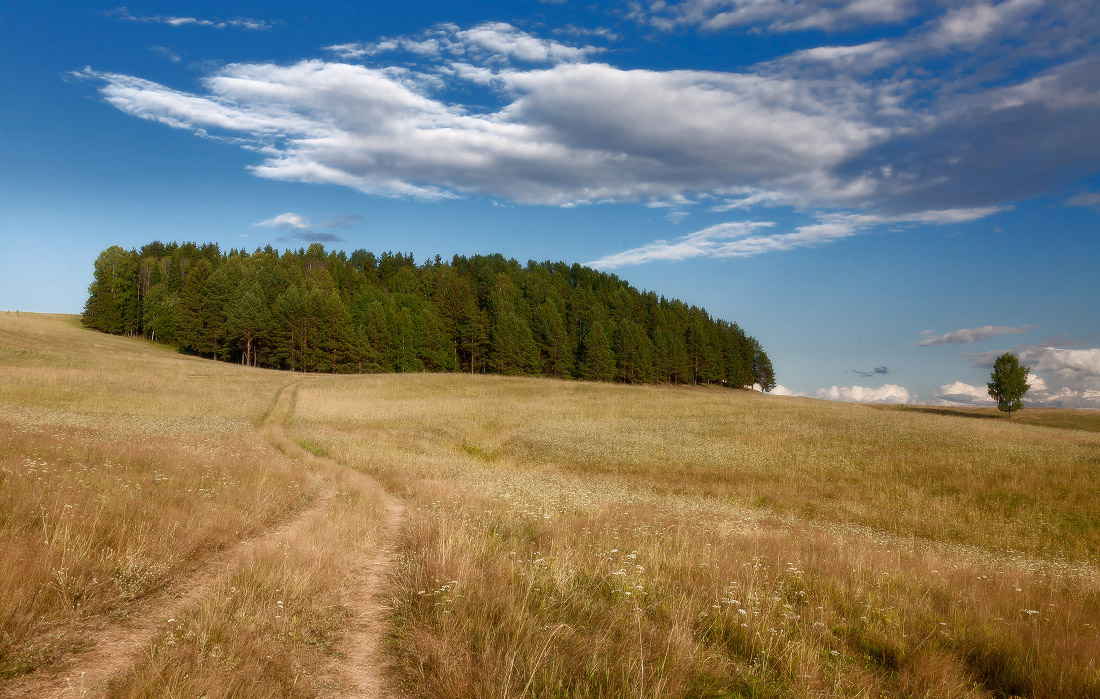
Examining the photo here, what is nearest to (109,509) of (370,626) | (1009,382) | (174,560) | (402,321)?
(174,560)

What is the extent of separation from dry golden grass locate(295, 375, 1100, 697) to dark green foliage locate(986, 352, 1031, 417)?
6504 centimetres

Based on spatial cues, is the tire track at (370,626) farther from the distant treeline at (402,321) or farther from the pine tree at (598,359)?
the pine tree at (598,359)

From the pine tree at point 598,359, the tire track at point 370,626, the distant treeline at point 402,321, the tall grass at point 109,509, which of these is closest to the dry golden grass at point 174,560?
the tall grass at point 109,509

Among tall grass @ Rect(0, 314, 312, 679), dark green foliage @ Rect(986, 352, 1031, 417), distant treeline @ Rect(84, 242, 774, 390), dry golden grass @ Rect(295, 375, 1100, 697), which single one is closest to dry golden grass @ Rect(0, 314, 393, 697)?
tall grass @ Rect(0, 314, 312, 679)

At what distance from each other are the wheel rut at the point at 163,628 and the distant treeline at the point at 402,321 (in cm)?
7589

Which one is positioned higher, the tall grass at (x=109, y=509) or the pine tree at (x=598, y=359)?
the pine tree at (x=598, y=359)

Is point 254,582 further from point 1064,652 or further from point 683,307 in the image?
point 683,307

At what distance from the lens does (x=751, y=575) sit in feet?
24.1

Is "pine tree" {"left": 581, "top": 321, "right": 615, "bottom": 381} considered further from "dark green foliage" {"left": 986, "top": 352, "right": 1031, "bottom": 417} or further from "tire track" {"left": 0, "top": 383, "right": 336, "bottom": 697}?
"tire track" {"left": 0, "top": 383, "right": 336, "bottom": 697}

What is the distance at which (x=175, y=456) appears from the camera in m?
15.0

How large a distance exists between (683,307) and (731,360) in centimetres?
1718

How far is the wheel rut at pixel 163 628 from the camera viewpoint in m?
4.30

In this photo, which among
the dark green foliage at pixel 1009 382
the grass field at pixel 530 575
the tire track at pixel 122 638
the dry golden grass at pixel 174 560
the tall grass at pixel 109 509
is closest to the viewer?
the tire track at pixel 122 638

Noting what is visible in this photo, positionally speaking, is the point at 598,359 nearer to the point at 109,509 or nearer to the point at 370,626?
the point at 109,509
